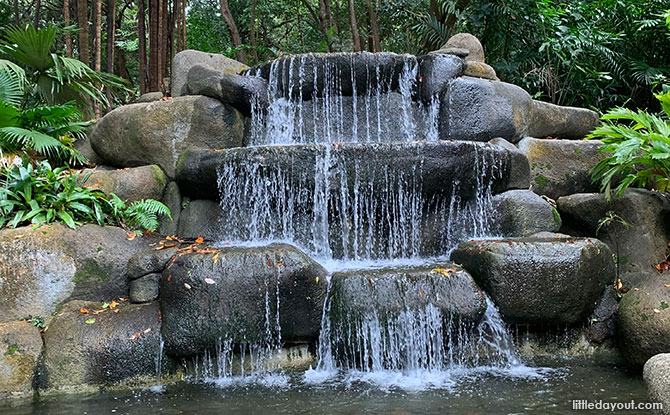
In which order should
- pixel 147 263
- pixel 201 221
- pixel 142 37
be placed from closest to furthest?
pixel 147 263
pixel 201 221
pixel 142 37

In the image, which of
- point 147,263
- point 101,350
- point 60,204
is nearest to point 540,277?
point 147,263

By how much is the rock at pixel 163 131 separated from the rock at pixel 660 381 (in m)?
6.11

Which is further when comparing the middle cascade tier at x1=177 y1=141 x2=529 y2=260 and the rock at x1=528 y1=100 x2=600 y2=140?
the rock at x1=528 y1=100 x2=600 y2=140

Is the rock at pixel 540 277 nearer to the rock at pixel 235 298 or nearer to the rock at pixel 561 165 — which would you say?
the rock at pixel 235 298

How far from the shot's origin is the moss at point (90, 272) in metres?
5.53

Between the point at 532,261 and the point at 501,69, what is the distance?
7605 millimetres

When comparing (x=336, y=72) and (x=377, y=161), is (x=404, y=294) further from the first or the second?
(x=336, y=72)

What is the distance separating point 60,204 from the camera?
5.88 meters

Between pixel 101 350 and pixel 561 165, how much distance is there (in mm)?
6466

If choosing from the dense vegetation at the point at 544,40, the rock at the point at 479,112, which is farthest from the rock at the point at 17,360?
the rock at the point at 479,112

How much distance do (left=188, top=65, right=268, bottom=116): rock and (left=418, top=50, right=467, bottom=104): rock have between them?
8.40ft

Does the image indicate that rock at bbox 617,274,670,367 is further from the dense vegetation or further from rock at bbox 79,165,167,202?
rock at bbox 79,165,167,202

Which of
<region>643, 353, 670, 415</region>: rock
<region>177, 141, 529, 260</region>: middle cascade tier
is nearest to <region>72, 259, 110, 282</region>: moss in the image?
<region>177, 141, 529, 260</region>: middle cascade tier

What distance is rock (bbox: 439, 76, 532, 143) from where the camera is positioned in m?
7.79
